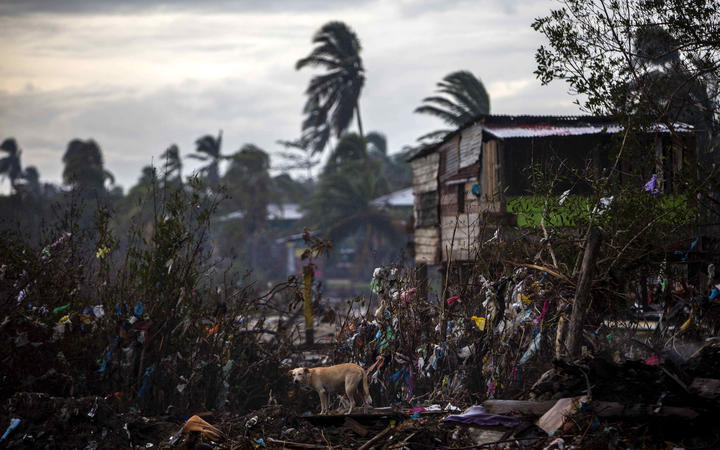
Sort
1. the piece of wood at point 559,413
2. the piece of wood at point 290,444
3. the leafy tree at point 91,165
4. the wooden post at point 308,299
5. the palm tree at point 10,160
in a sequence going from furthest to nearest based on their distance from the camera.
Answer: the palm tree at point 10,160 < the leafy tree at point 91,165 < the wooden post at point 308,299 < the piece of wood at point 290,444 < the piece of wood at point 559,413

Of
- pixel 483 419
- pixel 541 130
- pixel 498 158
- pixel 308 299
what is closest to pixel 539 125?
pixel 541 130

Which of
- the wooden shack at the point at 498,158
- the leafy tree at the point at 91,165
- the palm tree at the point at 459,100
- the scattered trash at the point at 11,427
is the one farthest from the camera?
the leafy tree at the point at 91,165

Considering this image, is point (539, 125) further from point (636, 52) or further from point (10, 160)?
point (10, 160)

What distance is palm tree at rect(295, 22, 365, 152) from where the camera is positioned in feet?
121

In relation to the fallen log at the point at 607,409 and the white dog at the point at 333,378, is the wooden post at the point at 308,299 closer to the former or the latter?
the white dog at the point at 333,378

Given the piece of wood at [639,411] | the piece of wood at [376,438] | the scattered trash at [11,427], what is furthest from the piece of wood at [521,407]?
the scattered trash at [11,427]

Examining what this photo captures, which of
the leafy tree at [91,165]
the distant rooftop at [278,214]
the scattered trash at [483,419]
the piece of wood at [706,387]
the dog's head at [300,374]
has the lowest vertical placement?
the scattered trash at [483,419]

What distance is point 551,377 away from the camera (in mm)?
5695

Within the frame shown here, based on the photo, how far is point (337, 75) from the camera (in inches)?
1462

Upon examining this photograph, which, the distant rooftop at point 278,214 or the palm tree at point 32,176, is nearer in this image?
the distant rooftop at point 278,214

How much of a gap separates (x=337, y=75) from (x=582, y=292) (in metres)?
32.4

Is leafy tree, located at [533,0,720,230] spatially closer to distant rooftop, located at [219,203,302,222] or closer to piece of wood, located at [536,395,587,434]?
piece of wood, located at [536,395,587,434]

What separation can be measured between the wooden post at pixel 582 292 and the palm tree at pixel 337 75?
3162cm

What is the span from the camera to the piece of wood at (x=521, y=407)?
5621mm
